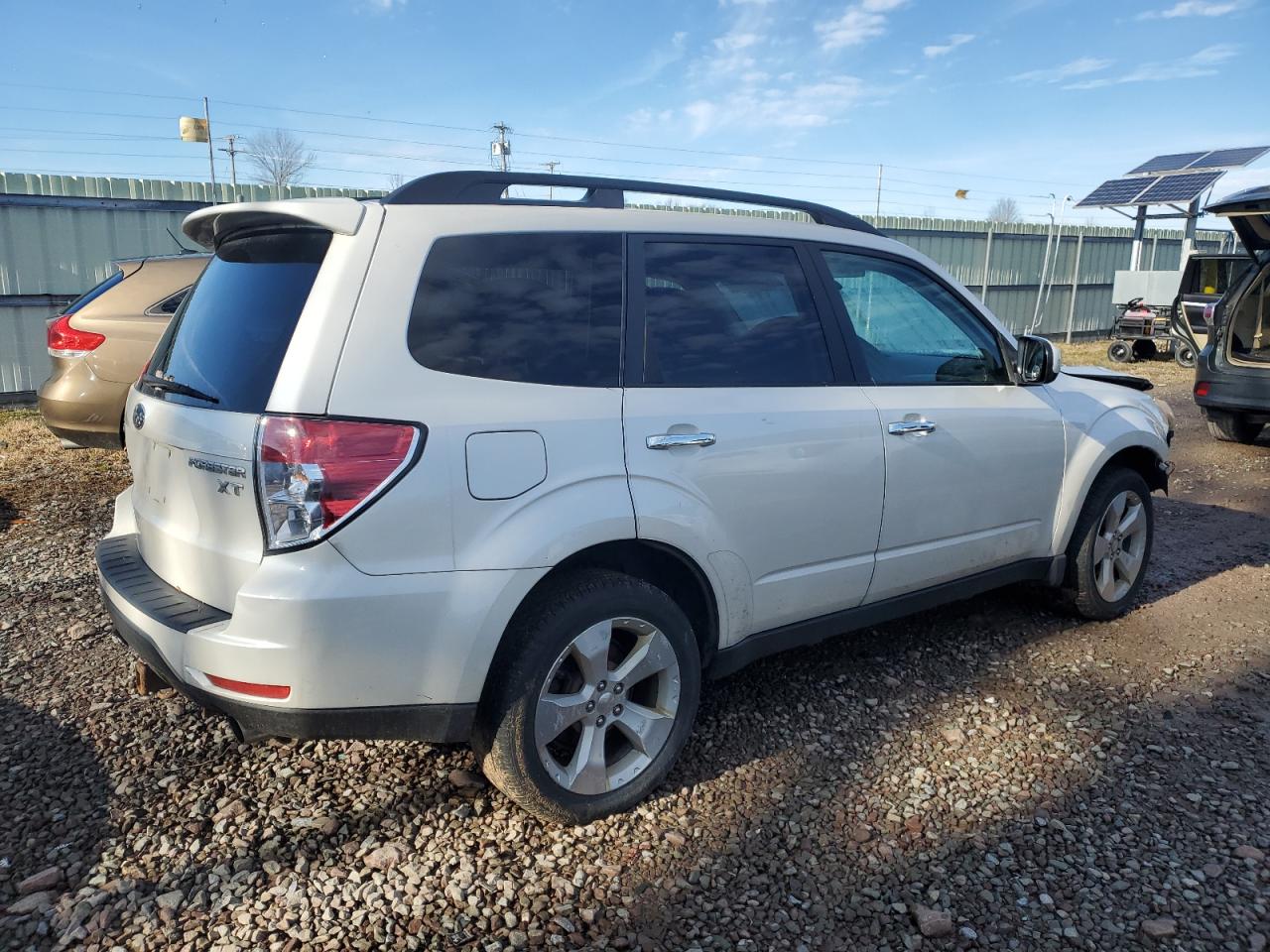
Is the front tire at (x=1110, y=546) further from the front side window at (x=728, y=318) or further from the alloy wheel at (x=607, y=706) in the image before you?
the alloy wheel at (x=607, y=706)

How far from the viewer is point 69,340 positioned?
6.27 m

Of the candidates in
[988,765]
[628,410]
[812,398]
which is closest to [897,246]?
[812,398]

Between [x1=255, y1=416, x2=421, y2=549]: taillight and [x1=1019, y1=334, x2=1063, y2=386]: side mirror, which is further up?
[x1=1019, y1=334, x2=1063, y2=386]: side mirror

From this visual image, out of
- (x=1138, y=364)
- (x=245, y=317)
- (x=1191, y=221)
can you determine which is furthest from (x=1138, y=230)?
(x=245, y=317)

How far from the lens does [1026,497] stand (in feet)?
12.7

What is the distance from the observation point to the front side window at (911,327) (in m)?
3.48

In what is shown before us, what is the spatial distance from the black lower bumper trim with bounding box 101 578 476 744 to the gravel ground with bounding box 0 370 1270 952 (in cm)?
43

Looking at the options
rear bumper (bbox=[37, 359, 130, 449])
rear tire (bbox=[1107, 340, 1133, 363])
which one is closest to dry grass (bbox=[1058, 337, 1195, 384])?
rear tire (bbox=[1107, 340, 1133, 363])

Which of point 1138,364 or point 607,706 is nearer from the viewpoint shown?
point 607,706

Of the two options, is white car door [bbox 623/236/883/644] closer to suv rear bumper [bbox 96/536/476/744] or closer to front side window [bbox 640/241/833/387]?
front side window [bbox 640/241/833/387]

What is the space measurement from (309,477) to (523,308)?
0.79 m

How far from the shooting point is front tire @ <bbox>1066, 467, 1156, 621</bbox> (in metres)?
4.16

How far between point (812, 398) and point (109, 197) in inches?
407

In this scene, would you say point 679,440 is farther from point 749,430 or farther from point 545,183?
point 545,183
